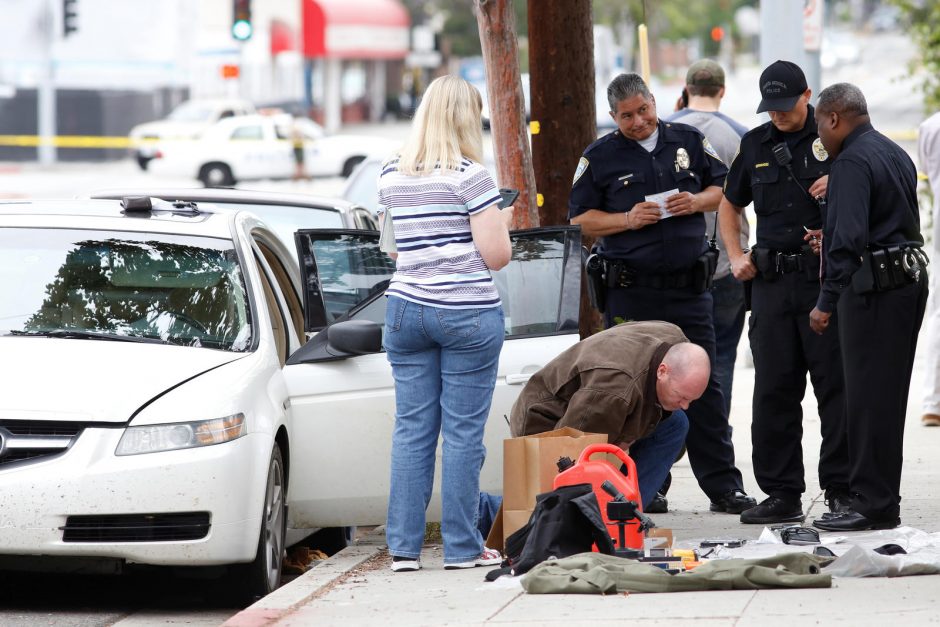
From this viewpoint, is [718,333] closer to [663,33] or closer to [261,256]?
[261,256]

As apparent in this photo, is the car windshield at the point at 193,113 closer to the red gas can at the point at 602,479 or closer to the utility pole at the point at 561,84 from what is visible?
the utility pole at the point at 561,84

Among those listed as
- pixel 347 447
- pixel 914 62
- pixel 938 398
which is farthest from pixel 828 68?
pixel 347 447

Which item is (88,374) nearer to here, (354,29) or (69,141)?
(69,141)

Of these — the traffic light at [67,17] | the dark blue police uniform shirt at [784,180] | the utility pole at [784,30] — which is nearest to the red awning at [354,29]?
the traffic light at [67,17]

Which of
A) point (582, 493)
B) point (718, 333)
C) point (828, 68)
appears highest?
point (828, 68)

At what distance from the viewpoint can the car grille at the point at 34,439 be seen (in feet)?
18.1

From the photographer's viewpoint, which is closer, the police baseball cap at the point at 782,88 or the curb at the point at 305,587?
the curb at the point at 305,587

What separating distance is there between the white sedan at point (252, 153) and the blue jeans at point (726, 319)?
26.3m

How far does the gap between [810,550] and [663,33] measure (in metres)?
66.6

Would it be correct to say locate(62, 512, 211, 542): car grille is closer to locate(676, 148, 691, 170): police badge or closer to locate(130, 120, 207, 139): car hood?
locate(676, 148, 691, 170): police badge

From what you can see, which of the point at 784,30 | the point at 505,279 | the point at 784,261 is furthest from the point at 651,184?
the point at 784,30

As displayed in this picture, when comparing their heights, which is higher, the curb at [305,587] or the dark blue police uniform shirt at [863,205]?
the dark blue police uniform shirt at [863,205]

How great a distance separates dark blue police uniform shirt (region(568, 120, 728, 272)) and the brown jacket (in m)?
1.13

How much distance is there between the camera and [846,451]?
708 cm
